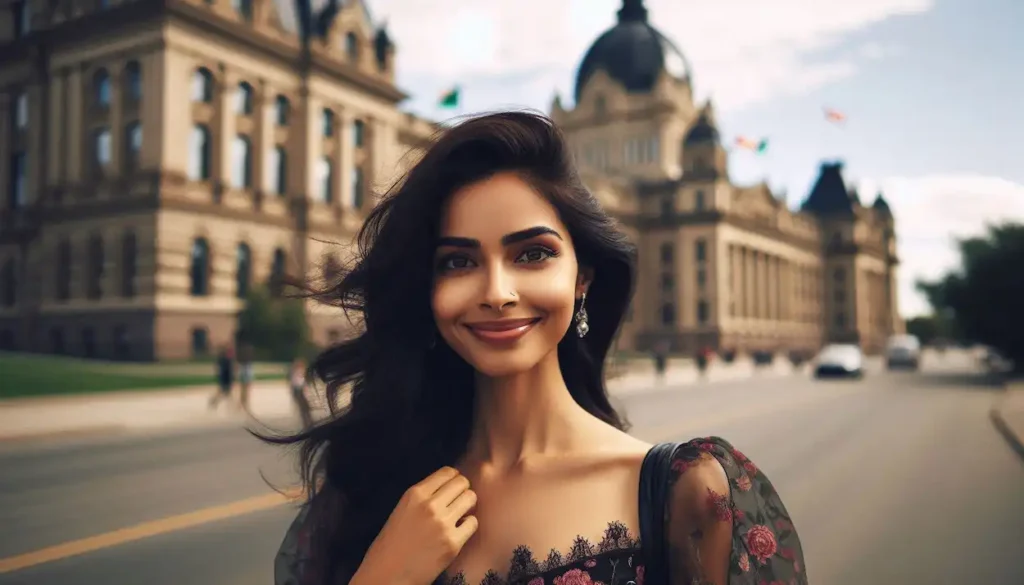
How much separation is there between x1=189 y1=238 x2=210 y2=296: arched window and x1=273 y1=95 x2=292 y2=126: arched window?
23.7 feet

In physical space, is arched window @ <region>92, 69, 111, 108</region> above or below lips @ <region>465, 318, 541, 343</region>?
above

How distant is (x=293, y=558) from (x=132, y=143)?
107 feet

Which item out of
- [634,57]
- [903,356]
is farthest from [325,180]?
[634,57]

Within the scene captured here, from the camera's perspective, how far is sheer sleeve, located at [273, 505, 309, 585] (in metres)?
1.87

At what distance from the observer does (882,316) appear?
342 ft

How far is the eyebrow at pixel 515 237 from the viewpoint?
5.82 ft

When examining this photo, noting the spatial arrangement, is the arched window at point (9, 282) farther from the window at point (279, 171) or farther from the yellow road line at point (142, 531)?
the yellow road line at point (142, 531)

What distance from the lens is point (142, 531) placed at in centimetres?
614

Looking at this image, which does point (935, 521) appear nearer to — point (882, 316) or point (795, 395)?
point (795, 395)

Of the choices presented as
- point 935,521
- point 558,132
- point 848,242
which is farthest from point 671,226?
point 558,132

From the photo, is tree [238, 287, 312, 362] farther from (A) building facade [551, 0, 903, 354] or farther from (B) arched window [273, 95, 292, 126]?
(A) building facade [551, 0, 903, 354]

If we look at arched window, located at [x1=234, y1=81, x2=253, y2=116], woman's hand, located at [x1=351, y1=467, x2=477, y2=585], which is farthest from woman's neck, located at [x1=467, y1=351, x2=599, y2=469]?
arched window, located at [x1=234, y1=81, x2=253, y2=116]

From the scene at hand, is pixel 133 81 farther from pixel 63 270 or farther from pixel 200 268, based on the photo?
pixel 63 270

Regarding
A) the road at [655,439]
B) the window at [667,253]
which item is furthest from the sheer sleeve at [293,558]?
the window at [667,253]
